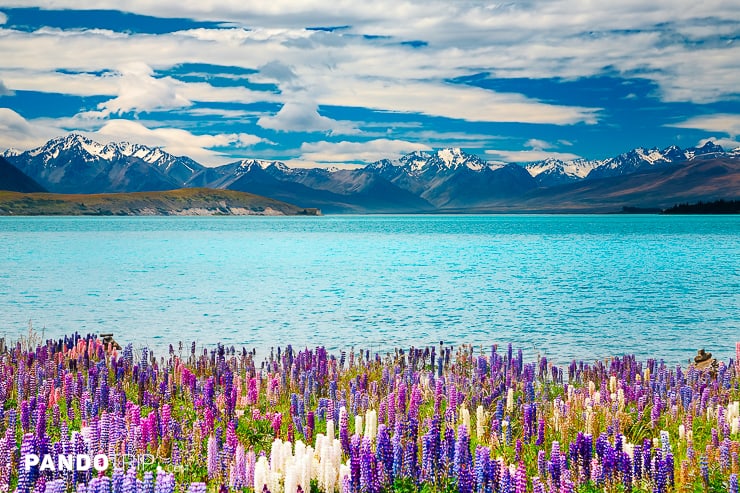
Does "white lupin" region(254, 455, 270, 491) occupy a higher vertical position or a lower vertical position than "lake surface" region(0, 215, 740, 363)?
higher

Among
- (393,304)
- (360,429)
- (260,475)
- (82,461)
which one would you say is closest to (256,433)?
(360,429)

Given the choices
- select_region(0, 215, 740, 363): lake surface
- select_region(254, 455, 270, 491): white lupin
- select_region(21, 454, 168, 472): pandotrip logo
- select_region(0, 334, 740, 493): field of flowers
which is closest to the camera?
select_region(254, 455, 270, 491): white lupin

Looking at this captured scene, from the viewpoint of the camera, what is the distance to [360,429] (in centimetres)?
1219

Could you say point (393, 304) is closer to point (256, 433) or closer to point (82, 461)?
point (256, 433)

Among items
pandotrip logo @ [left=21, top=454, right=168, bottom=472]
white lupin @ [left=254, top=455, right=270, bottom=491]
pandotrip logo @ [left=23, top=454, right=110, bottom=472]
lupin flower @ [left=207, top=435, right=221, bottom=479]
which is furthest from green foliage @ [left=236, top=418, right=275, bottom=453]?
white lupin @ [left=254, top=455, right=270, bottom=491]

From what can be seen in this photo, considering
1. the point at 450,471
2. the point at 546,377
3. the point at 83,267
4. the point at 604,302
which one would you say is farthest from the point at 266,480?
the point at 83,267

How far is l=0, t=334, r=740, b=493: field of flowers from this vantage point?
969 cm

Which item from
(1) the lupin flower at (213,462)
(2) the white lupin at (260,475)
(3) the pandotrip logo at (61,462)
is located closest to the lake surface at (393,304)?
(3) the pandotrip logo at (61,462)

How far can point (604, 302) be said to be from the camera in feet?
147

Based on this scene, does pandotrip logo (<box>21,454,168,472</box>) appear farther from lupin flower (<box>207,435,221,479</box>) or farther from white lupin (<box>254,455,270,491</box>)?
white lupin (<box>254,455,270,491</box>)

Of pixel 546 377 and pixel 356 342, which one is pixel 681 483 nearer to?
pixel 546 377

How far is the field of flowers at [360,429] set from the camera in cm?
969

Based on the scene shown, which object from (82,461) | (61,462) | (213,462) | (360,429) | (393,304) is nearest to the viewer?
(61,462)

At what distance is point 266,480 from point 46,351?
14.9 meters
